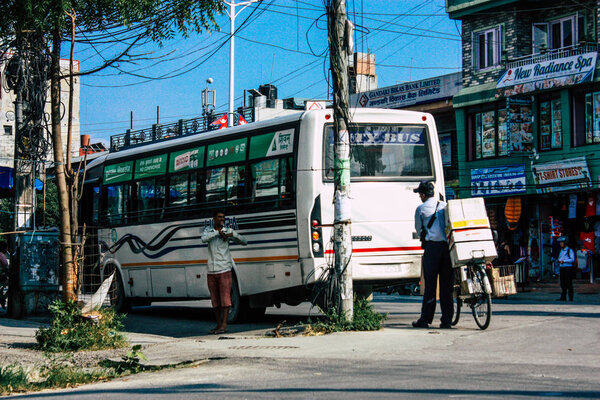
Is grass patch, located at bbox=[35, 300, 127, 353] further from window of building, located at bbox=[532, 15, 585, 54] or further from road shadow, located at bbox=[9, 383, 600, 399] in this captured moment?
window of building, located at bbox=[532, 15, 585, 54]

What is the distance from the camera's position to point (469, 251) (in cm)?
1048

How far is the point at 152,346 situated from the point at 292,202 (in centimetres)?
332

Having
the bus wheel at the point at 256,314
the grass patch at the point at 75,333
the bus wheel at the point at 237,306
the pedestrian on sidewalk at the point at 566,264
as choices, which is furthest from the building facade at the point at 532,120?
the grass patch at the point at 75,333

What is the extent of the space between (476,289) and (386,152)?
3.13 meters

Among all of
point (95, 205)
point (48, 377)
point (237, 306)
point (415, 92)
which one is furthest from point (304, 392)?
point (415, 92)

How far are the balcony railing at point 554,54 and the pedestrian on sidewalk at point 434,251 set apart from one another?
65.6ft

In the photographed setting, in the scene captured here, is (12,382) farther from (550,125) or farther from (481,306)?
(550,125)

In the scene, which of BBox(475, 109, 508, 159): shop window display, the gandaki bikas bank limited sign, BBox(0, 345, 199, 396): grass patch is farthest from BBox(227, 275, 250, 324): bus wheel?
BBox(475, 109, 508, 159): shop window display

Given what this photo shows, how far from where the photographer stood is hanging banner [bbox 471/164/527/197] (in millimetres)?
30633

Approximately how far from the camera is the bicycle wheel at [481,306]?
34.4 feet

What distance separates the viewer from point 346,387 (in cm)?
671

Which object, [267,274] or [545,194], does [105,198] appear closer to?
[267,274]

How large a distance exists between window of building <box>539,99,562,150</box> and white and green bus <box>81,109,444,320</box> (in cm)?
1771

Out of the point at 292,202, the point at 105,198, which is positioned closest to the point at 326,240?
the point at 292,202
